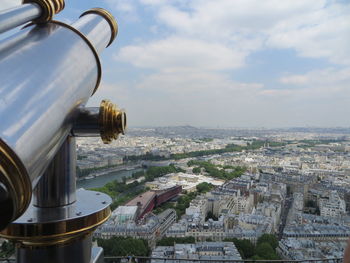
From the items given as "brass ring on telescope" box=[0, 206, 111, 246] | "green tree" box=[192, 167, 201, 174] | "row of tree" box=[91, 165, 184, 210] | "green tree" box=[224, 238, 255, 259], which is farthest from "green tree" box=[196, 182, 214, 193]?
"brass ring on telescope" box=[0, 206, 111, 246]

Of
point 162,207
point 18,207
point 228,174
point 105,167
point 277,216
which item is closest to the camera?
point 18,207

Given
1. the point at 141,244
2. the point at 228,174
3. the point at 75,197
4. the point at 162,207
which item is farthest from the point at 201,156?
the point at 75,197

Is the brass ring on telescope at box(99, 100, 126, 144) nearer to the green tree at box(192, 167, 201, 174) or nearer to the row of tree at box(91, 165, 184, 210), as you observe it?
the row of tree at box(91, 165, 184, 210)

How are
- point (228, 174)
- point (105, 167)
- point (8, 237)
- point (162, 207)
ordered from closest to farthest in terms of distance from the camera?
1. point (8, 237)
2. point (162, 207)
3. point (228, 174)
4. point (105, 167)

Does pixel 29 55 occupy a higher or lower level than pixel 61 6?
lower

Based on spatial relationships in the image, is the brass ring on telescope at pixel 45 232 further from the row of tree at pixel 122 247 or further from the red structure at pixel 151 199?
the red structure at pixel 151 199

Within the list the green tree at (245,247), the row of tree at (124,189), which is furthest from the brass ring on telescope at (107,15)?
the row of tree at (124,189)

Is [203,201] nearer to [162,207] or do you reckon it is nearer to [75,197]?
[162,207]
